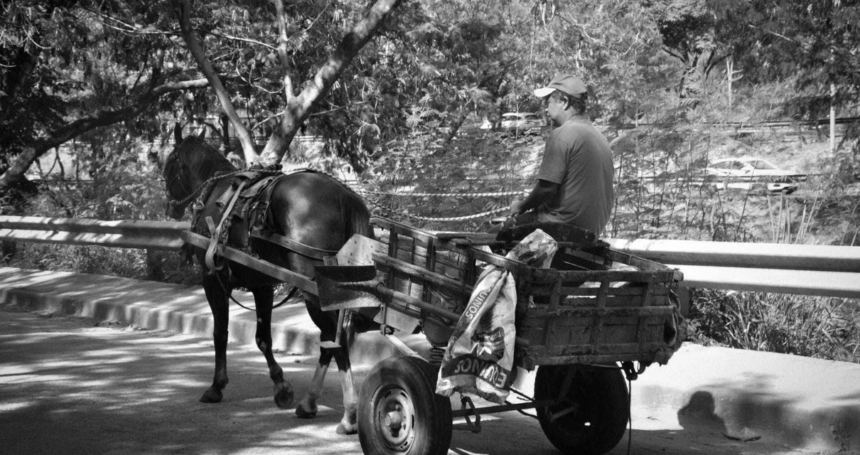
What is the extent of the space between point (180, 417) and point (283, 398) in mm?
765

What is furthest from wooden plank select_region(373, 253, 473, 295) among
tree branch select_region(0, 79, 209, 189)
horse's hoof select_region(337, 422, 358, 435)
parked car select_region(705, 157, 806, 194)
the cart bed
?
tree branch select_region(0, 79, 209, 189)

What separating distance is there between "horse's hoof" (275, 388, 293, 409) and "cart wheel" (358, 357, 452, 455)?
169cm

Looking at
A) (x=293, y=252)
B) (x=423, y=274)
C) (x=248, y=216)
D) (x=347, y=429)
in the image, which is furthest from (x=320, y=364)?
(x=423, y=274)

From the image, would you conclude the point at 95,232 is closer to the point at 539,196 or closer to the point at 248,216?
the point at 248,216

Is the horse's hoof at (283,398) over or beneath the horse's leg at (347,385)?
beneath

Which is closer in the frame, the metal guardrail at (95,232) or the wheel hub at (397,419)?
the wheel hub at (397,419)

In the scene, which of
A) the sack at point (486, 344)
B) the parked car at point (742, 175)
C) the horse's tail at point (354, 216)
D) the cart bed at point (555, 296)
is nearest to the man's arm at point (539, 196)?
the cart bed at point (555, 296)

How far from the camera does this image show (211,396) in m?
6.68

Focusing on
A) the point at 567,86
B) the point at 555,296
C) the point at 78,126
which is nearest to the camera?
the point at 555,296

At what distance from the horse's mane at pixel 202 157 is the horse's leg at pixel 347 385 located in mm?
2344

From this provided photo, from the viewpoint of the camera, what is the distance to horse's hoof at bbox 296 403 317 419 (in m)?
6.23

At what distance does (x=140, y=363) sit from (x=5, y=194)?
1123 centimetres

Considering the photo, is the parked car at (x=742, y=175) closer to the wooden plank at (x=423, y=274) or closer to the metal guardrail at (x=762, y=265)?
the metal guardrail at (x=762, y=265)

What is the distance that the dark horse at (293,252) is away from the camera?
624cm
